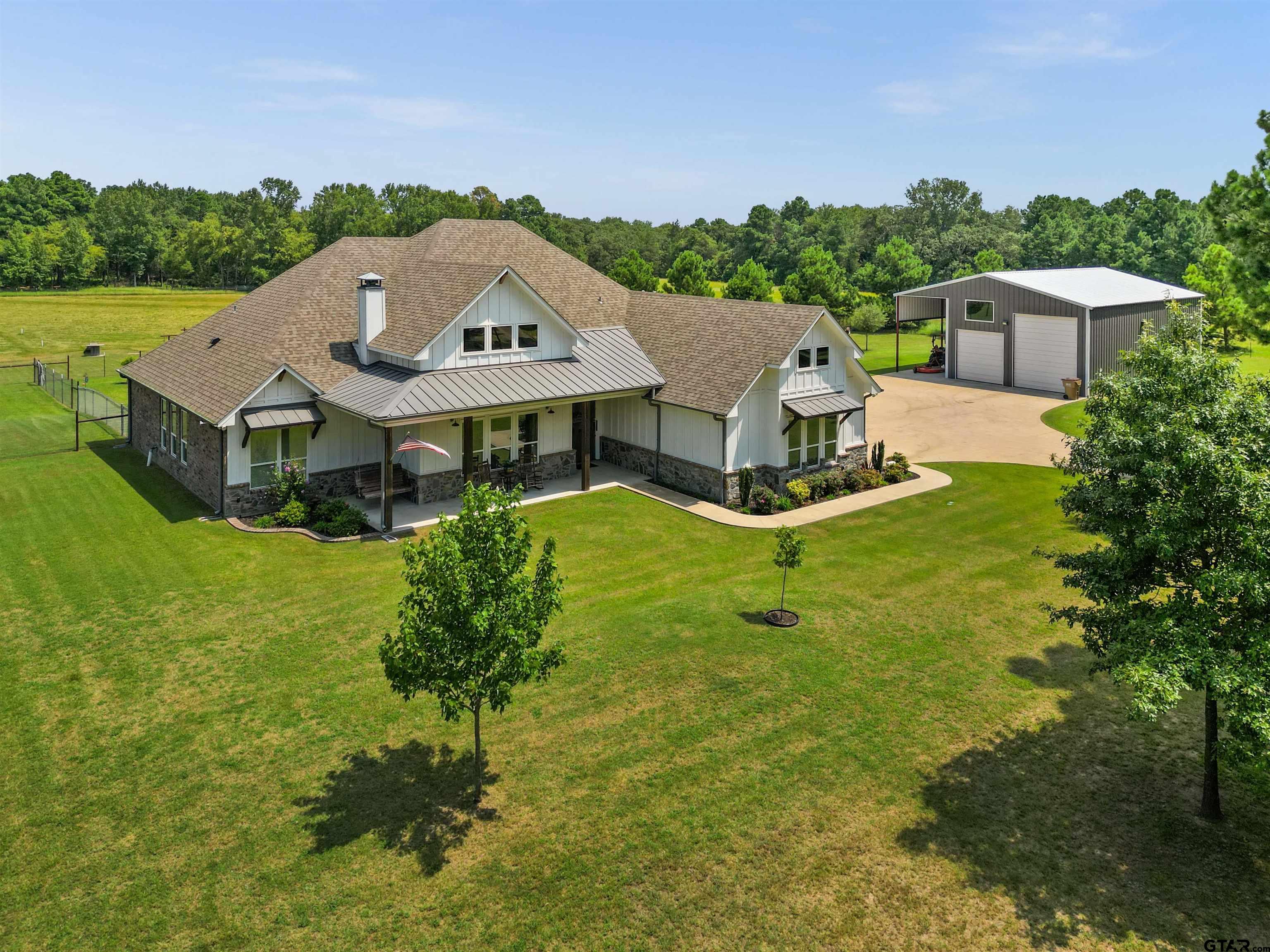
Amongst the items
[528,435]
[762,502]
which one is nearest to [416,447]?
[528,435]

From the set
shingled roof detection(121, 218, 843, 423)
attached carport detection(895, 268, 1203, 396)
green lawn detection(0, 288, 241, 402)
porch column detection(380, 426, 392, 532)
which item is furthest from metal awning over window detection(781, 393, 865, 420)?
green lawn detection(0, 288, 241, 402)

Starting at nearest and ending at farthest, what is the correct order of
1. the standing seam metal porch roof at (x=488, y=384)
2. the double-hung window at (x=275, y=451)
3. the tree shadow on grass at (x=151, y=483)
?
the standing seam metal porch roof at (x=488, y=384) → the double-hung window at (x=275, y=451) → the tree shadow on grass at (x=151, y=483)

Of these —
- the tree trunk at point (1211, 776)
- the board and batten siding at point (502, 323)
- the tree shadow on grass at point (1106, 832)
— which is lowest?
the tree shadow on grass at point (1106, 832)

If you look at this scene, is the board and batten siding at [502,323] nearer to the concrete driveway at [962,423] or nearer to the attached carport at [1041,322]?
the concrete driveway at [962,423]

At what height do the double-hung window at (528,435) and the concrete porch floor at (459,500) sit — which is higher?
the double-hung window at (528,435)

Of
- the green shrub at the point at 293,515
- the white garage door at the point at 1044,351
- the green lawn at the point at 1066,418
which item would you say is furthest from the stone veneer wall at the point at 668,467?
the white garage door at the point at 1044,351

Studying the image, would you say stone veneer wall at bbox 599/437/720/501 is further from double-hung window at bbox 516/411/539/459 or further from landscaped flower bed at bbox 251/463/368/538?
landscaped flower bed at bbox 251/463/368/538

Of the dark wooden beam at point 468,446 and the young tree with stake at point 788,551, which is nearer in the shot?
the young tree with stake at point 788,551
